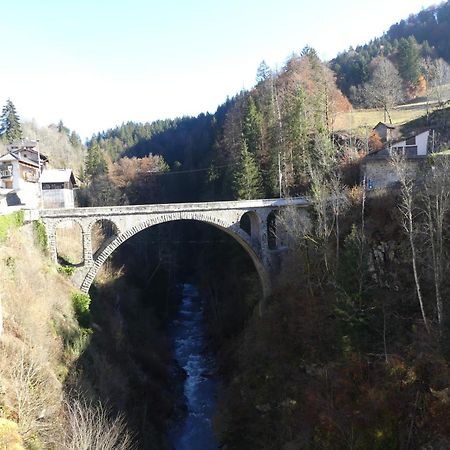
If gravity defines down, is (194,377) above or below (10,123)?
below

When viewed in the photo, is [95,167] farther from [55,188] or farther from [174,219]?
[174,219]

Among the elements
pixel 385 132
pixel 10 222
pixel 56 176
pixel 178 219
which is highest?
pixel 385 132

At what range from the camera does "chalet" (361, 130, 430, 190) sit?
95.1 ft

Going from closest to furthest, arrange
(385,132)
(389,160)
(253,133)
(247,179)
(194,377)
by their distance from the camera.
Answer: (389,160) → (194,377) → (247,179) → (253,133) → (385,132)

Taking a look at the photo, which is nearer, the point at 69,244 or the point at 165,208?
the point at 165,208

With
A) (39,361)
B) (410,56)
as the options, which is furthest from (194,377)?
(410,56)

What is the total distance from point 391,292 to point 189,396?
17.4 meters

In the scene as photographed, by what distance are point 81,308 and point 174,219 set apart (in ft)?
27.6

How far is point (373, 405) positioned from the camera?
17.7 metres

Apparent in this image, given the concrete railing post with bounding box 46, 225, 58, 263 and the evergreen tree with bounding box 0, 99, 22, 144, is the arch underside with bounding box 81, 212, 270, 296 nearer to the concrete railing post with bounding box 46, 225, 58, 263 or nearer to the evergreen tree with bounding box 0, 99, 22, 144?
the concrete railing post with bounding box 46, 225, 58, 263

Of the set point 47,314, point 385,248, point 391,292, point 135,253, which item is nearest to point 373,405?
point 391,292

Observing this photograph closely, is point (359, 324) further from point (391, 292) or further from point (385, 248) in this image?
point (385, 248)

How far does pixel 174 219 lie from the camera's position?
30.5 m

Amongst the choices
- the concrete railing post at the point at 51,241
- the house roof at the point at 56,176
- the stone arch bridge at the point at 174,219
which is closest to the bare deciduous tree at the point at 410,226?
the stone arch bridge at the point at 174,219
